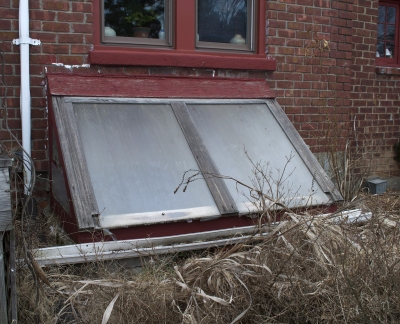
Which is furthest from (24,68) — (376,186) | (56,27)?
(376,186)

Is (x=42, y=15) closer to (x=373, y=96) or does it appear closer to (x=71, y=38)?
(x=71, y=38)

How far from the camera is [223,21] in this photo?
529 cm

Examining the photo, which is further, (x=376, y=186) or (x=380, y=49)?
(x=380, y=49)

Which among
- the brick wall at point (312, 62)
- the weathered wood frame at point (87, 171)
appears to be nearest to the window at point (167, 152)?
the weathered wood frame at point (87, 171)

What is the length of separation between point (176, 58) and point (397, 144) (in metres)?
3.83

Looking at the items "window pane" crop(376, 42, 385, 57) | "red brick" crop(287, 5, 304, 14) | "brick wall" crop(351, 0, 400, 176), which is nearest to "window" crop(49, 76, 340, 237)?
"red brick" crop(287, 5, 304, 14)

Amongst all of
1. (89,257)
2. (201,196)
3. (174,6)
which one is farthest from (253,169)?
(174,6)

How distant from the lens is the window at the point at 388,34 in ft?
24.7

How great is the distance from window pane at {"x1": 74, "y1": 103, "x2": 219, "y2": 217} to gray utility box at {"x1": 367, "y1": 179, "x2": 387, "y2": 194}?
322 centimetres

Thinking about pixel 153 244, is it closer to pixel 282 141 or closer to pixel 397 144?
pixel 282 141

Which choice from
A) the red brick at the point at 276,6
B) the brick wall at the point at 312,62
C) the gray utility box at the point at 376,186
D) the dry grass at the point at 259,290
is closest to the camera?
the dry grass at the point at 259,290

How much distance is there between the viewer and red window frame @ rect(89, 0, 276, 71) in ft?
15.1

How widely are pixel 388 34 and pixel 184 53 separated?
4.13 metres

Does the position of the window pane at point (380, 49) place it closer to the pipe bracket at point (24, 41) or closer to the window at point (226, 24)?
the window at point (226, 24)
